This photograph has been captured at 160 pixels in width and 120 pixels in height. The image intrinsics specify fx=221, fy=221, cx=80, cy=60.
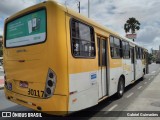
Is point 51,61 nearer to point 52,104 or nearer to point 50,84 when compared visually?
point 50,84

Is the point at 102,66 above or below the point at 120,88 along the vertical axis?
above

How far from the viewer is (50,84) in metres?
5.16

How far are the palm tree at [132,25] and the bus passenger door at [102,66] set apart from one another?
155 ft

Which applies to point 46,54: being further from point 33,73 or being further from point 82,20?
point 82,20

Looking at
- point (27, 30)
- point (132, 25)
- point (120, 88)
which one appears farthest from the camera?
point (132, 25)

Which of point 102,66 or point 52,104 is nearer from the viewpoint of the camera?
point 52,104

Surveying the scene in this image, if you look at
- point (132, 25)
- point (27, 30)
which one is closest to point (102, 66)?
point (27, 30)

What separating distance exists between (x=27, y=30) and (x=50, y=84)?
1.67m

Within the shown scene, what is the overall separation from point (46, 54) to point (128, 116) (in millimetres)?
3319

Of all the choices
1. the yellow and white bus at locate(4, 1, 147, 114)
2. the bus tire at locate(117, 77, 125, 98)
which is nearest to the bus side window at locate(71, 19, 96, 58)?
the yellow and white bus at locate(4, 1, 147, 114)

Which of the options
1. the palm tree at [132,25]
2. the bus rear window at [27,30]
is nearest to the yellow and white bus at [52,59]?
the bus rear window at [27,30]

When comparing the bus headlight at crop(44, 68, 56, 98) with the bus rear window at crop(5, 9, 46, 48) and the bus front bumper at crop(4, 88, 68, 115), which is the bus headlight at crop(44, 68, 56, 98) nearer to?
the bus front bumper at crop(4, 88, 68, 115)

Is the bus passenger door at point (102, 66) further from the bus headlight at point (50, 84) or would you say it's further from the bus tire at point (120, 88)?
the bus headlight at point (50, 84)

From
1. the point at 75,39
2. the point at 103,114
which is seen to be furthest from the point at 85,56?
the point at 103,114
